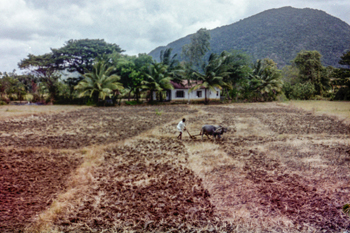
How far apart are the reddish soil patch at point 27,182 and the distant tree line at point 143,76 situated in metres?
17.0

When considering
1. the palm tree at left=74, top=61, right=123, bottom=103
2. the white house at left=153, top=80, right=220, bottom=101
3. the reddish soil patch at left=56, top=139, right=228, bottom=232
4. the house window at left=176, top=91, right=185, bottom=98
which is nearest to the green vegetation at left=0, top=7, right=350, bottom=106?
the palm tree at left=74, top=61, right=123, bottom=103

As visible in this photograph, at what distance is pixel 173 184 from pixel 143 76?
21.5 m

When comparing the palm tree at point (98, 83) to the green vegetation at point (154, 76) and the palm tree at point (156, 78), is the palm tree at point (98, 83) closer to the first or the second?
the green vegetation at point (154, 76)

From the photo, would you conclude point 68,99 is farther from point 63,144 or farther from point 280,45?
point 280,45

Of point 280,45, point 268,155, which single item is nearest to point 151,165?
point 268,155

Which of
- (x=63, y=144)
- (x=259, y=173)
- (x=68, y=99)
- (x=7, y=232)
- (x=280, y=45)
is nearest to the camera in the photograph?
(x=7, y=232)

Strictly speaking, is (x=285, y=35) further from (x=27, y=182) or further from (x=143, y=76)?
(x=27, y=182)

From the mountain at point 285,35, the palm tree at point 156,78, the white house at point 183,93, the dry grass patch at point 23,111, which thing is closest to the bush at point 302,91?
the white house at point 183,93

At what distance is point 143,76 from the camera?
24.9m

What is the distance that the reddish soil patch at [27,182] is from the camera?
344 centimetres

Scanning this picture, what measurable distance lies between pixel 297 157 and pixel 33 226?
703 cm

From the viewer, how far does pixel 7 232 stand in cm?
303

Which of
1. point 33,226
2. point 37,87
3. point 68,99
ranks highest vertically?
point 37,87

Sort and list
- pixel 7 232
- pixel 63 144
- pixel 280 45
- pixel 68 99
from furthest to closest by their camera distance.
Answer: pixel 280 45
pixel 68 99
pixel 63 144
pixel 7 232
